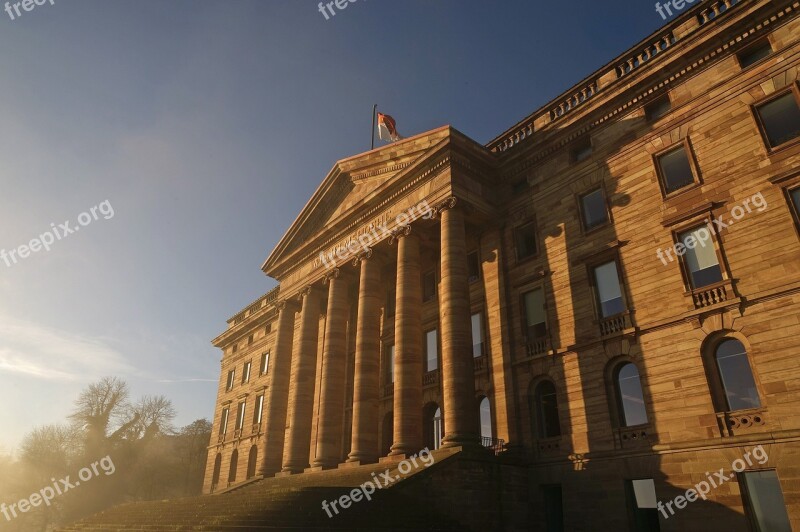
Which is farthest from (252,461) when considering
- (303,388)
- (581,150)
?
(581,150)

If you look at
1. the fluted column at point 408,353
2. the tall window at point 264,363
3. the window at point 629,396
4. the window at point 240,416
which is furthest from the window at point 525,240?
the window at point 240,416

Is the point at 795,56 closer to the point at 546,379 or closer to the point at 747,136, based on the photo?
the point at 747,136

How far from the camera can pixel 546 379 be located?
22.3m

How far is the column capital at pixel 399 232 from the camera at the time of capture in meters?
27.1

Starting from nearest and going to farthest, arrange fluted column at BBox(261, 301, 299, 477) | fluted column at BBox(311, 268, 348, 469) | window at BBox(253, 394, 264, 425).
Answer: fluted column at BBox(311, 268, 348, 469), fluted column at BBox(261, 301, 299, 477), window at BBox(253, 394, 264, 425)

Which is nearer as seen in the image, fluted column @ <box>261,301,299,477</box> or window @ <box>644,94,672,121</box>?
window @ <box>644,94,672,121</box>

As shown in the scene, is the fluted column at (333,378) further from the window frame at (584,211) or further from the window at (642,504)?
the window at (642,504)

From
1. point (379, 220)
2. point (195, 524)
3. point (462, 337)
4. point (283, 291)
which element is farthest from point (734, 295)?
point (283, 291)

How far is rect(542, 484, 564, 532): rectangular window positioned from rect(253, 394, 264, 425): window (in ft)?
95.9

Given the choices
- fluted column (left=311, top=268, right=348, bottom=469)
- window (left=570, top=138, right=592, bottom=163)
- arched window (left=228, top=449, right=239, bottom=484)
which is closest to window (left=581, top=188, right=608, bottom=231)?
window (left=570, top=138, right=592, bottom=163)

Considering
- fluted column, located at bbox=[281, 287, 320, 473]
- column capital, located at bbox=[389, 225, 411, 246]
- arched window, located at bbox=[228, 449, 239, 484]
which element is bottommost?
arched window, located at bbox=[228, 449, 239, 484]

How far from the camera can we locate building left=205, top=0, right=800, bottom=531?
Result: 1659 centimetres

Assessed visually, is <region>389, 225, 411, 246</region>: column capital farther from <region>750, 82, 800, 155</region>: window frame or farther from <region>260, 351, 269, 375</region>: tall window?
<region>260, 351, 269, 375</region>: tall window

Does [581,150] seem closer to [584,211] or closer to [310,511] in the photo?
[584,211]
